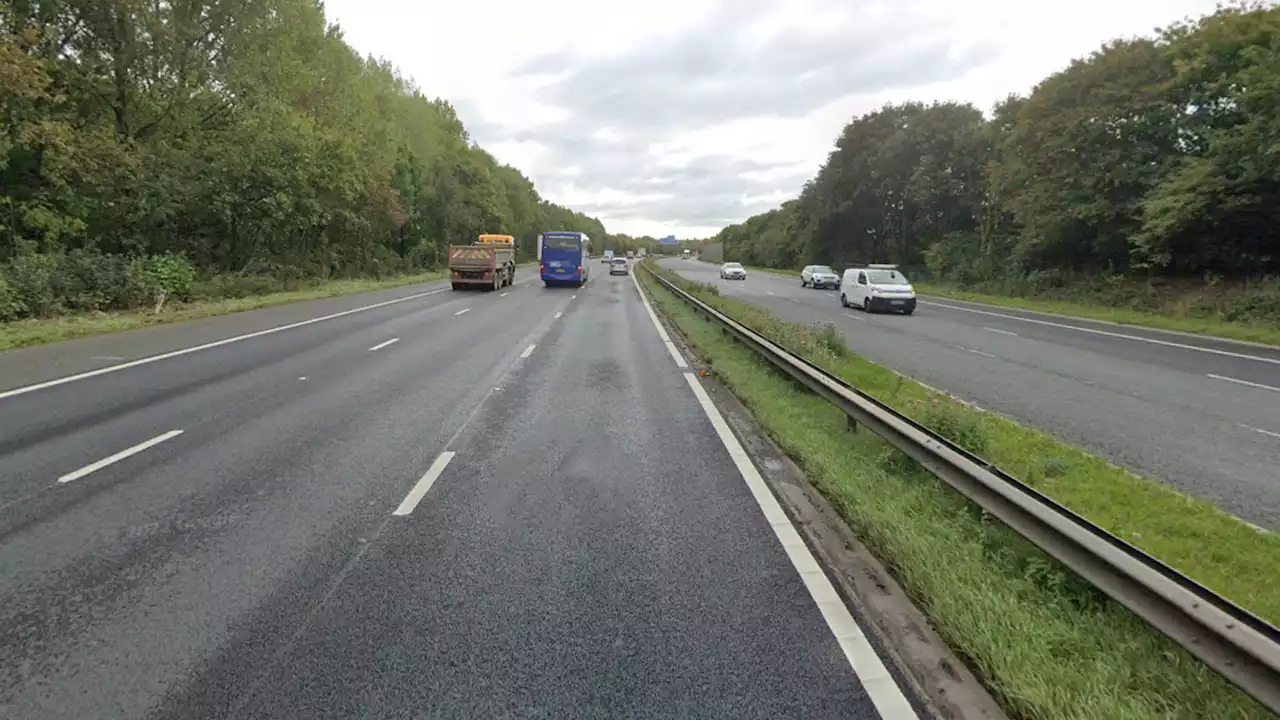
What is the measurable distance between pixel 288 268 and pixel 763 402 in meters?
32.5

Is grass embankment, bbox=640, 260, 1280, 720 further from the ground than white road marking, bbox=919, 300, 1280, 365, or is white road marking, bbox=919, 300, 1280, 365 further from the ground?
grass embankment, bbox=640, 260, 1280, 720

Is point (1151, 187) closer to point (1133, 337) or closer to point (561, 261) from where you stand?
point (1133, 337)

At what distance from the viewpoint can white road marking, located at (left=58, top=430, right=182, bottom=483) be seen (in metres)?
6.20

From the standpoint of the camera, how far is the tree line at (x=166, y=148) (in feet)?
70.5

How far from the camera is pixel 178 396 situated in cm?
983

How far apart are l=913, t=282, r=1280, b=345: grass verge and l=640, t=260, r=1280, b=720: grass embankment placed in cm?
1679

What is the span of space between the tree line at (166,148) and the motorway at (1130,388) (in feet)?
67.3

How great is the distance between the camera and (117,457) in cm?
681

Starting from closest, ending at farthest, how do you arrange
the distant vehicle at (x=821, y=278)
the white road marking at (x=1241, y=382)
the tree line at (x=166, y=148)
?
the white road marking at (x=1241, y=382), the tree line at (x=166, y=148), the distant vehicle at (x=821, y=278)

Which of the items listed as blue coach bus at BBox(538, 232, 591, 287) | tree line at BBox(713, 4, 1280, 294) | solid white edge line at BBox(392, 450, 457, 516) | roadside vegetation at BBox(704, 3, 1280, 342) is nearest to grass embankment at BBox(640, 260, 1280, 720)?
solid white edge line at BBox(392, 450, 457, 516)

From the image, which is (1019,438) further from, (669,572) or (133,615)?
(133,615)

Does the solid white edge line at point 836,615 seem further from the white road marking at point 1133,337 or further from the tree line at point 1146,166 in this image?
the tree line at point 1146,166

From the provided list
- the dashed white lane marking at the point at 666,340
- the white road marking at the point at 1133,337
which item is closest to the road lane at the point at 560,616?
the dashed white lane marking at the point at 666,340

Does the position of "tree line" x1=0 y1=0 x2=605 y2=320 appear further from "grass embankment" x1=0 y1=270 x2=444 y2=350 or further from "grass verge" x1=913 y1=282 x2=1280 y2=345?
"grass verge" x1=913 y1=282 x2=1280 y2=345
